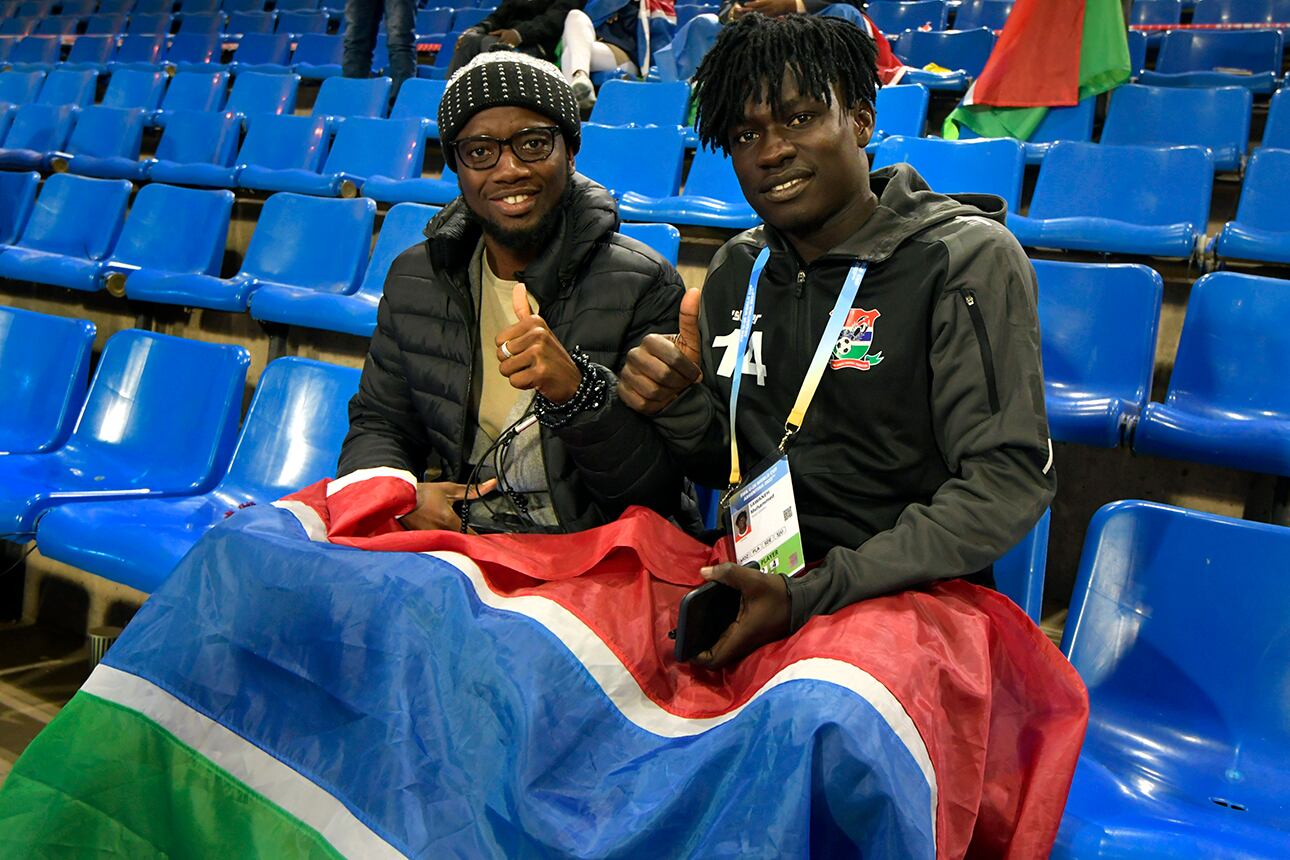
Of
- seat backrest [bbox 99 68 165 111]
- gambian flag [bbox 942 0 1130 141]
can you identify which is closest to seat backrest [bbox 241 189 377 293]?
gambian flag [bbox 942 0 1130 141]

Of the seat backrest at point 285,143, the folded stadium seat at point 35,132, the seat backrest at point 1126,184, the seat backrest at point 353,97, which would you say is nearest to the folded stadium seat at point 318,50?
the folded stadium seat at point 35,132

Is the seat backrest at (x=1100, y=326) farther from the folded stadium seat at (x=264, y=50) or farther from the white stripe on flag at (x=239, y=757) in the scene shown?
the folded stadium seat at (x=264, y=50)

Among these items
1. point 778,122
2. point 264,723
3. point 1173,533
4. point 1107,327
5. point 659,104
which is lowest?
point 264,723

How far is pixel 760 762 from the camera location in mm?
897

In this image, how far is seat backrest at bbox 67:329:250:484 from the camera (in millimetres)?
2416

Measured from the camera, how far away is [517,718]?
1.03 meters

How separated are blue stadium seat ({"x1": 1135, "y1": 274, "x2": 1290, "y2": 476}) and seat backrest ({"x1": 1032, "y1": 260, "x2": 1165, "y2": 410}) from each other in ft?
0.26

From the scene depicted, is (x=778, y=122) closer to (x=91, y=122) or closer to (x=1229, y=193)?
(x=1229, y=193)

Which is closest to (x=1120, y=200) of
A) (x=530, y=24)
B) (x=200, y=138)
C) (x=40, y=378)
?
(x=530, y=24)

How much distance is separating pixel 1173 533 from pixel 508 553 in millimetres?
857

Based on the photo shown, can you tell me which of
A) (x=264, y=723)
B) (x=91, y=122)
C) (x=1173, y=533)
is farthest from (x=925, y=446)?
(x=91, y=122)

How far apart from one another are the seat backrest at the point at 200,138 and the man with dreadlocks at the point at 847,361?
3636 millimetres

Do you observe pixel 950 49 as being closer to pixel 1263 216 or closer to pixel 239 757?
pixel 1263 216

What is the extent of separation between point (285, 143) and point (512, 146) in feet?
9.91
